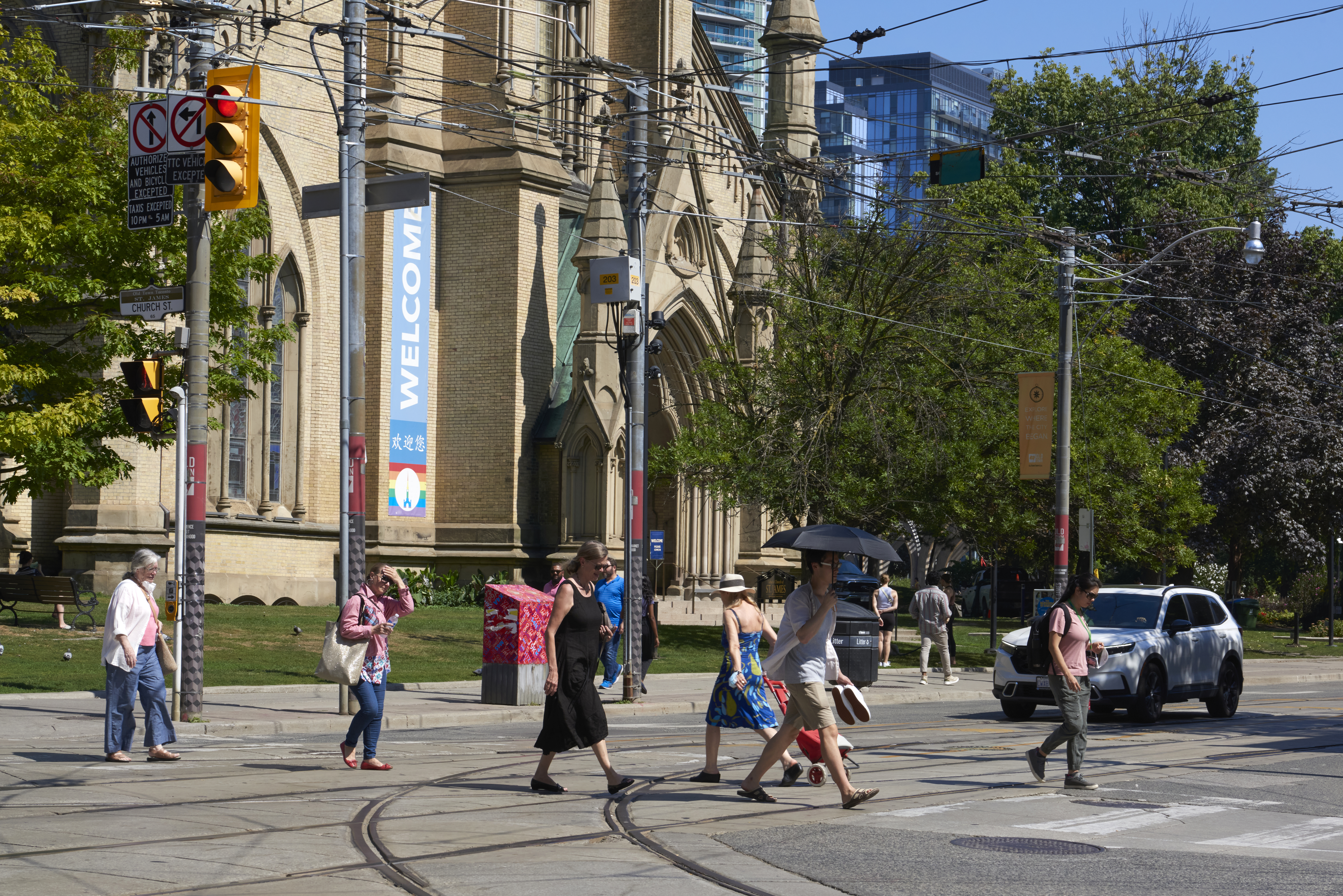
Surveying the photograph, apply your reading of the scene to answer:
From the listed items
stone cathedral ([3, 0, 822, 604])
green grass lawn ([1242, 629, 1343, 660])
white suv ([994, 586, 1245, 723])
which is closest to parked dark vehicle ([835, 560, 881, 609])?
stone cathedral ([3, 0, 822, 604])

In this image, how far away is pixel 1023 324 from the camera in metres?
32.9

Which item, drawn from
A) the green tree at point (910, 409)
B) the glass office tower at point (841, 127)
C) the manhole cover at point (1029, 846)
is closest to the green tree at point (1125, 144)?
the green tree at point (910, 409)

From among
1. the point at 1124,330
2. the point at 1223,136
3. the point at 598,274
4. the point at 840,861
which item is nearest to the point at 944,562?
the point at 1124,330

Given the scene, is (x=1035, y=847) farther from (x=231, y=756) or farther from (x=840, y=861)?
(x=231, y=756)

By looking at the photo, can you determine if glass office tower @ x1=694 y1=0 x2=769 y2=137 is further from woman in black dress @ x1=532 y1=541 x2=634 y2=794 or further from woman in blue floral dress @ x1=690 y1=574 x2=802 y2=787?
woman in black dress @ x1=532 y1=541 x2=634 y2=794

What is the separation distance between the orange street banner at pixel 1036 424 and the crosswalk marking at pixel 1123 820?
16178 millimetres

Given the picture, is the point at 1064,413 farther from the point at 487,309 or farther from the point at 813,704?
the point at 813,704

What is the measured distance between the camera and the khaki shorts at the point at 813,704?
10.3 meters

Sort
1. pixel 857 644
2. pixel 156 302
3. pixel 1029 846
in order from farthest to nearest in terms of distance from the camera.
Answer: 1. pixel 857 644
2. pixel 156 302
3. pixel 1029 846

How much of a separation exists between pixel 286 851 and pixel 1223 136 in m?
59.6

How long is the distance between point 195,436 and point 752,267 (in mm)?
26952

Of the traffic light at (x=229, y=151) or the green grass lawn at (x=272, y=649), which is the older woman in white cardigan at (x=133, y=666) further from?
the green grass lawn at (x=272, y=649)

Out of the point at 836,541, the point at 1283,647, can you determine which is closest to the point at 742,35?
the point at 1283,647

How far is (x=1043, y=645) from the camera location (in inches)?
468
